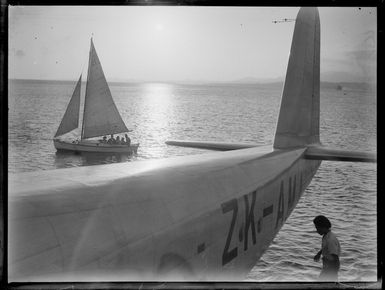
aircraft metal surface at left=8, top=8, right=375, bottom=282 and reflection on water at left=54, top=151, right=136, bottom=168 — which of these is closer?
aircraft metal surface at left=8, top=8, right=375, bottom=282

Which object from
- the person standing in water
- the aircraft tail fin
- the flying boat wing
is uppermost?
the aircraft tail fin

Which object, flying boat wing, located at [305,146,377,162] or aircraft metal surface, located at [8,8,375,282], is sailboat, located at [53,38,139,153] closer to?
flying boat wing, located at [305,146,377,162]

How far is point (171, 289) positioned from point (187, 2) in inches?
96.4

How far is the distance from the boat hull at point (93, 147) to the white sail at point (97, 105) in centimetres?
107

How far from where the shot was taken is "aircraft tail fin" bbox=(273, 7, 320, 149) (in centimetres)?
1293

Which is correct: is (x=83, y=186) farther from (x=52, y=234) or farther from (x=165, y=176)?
(x=165, y=176)

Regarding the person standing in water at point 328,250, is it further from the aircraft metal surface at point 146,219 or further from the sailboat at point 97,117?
the sailboat at point 97,117

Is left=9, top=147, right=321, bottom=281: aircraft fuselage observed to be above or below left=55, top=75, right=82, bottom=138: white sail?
below

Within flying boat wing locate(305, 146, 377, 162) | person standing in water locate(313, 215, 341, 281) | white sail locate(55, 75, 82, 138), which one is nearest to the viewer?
person standing in water locate(313, 215, 341, 281)

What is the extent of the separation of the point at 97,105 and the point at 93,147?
14.0 feet

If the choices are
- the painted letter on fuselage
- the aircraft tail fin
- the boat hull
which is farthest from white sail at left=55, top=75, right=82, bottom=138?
the painted letter on fuselage

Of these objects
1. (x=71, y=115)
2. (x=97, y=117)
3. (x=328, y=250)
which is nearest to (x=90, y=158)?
(x=97, y=117)

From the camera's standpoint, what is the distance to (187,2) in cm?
324

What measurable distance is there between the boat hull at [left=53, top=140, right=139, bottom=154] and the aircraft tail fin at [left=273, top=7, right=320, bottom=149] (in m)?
25.8
